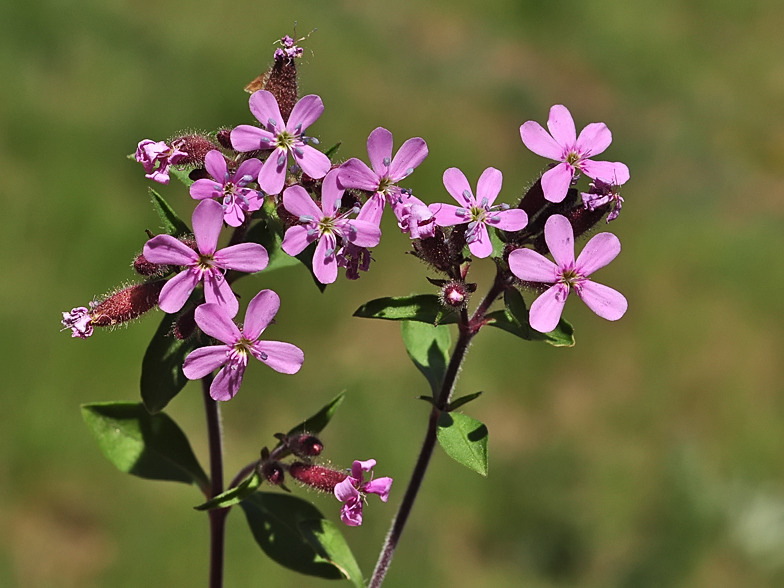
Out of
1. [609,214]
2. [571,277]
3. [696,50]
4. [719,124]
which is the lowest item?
[571,277]

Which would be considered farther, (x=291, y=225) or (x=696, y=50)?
(x=696, y=50)

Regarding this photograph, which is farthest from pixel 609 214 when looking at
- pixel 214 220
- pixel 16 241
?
pixel 16 241

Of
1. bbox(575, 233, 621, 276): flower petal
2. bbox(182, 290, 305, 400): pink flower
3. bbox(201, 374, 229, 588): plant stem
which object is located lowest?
bbox(201, 374, 229, 588): plant stem

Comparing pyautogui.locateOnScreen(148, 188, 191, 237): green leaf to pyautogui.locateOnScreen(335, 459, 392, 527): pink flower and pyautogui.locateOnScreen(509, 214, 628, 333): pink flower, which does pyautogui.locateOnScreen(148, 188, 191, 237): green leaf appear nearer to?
pyautogui.locateOnScreen(335, 459, 392, 527): pink flower

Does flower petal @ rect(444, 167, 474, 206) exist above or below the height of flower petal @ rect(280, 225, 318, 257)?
above

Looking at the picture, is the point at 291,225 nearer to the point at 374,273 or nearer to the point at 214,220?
the point at 214,220

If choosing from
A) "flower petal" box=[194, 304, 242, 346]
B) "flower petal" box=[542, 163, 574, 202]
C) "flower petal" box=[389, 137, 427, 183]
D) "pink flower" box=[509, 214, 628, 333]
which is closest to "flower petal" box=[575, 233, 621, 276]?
"pink flower" box=[509, 214, 628, 333]

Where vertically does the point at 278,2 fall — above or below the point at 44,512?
above
